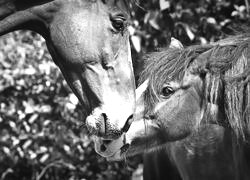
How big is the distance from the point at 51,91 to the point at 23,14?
2709 mm

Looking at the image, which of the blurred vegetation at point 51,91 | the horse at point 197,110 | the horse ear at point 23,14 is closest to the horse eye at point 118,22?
the horse ear at point 23,14

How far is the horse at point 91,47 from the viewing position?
7.64 ft

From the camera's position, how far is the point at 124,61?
2404 mm

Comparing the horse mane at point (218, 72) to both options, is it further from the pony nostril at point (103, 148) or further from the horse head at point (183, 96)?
the pony nostril at point (103, 148)

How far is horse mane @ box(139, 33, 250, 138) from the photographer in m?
3.00

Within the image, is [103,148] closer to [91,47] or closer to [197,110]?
[197,110]

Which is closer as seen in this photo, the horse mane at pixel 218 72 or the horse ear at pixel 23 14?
the horse ear at pixel 23 14

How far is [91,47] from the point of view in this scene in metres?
2.33

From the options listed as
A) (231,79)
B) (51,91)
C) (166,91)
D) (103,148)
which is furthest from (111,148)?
(51,91)

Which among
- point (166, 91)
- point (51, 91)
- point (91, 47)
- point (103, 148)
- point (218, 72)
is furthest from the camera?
point (51, 91)

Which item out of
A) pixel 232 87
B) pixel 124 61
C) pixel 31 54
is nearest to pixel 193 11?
pixel 31 54

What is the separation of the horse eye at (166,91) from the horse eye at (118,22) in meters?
0.92

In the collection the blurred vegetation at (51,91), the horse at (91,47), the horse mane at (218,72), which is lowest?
the blurred vegetation at (51,91)

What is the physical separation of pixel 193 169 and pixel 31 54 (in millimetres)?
2138
